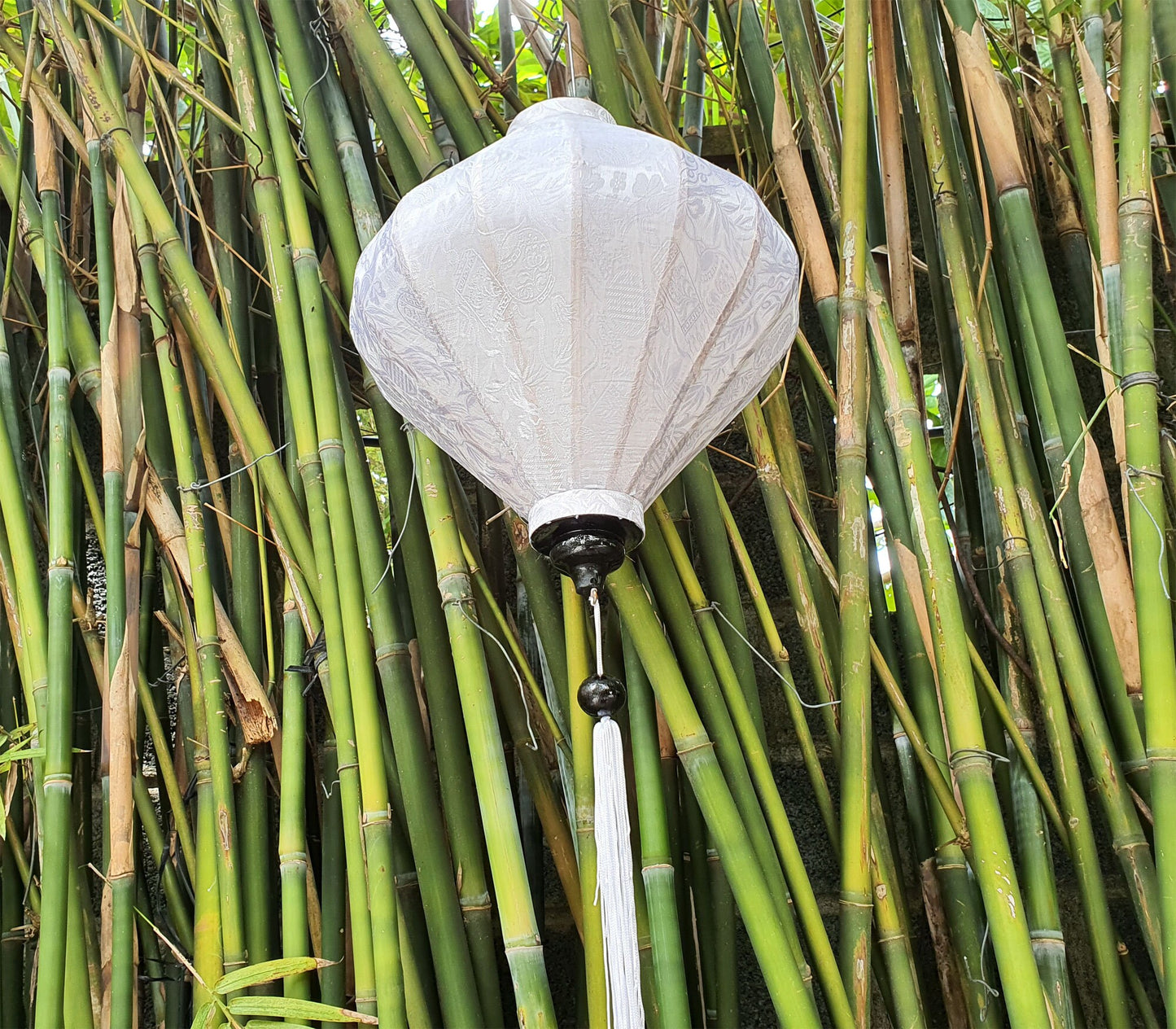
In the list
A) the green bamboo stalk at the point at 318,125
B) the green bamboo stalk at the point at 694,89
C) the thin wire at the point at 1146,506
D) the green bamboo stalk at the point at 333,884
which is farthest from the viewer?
the green bamboo stalk at the point at 694,89

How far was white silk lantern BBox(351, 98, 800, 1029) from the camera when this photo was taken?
32.3 inches

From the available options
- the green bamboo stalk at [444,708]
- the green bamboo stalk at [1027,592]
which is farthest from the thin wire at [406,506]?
the green bamboo stalk at [1027,592]

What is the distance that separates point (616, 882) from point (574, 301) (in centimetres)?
39

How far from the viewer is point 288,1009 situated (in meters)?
0.90

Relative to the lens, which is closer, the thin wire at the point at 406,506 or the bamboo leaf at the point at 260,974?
the bamboo leaf at the point at 260,974

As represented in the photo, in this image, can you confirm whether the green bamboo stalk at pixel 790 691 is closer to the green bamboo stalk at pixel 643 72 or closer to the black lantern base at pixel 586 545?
the black lantern base at pixel 586 545

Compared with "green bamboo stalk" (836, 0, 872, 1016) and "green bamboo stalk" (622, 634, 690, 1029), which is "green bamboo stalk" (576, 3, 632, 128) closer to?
"green bamboo stalk" (836, 0, 872, 1016)

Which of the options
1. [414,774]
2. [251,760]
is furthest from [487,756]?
[251,760]

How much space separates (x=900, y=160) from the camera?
121 cm

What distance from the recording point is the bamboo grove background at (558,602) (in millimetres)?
955

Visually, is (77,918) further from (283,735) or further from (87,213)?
(87,213)

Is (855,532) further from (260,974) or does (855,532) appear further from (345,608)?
(260,974)

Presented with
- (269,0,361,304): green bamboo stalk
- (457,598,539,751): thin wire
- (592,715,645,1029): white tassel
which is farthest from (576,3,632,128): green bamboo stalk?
(592,715,645,1029): white tassel

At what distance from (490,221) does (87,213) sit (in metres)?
0.86
